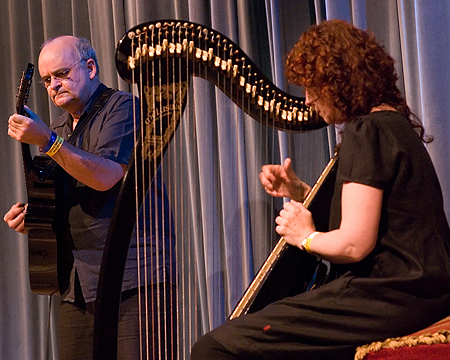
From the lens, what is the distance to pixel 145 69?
1.26 metres

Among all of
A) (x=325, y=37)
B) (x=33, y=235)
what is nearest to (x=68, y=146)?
(x=33, y=235)

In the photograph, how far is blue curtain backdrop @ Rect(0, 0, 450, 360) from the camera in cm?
188

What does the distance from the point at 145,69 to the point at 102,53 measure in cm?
147

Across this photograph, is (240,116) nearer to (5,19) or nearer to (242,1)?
(242,1)

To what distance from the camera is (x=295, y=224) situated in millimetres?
1291

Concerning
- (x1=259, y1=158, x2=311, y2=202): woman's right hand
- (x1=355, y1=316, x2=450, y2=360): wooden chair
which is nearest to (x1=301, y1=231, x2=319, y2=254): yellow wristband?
(x1=355, y1=316, x2=450, y2=360): wooden chair

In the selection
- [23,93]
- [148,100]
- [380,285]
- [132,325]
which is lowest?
[132,325]

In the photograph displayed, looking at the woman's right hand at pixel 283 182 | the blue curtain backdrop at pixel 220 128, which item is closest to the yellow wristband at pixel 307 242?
the woman's right hand at pixel 283 182

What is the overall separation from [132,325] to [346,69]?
870mm

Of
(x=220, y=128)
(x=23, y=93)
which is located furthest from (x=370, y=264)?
(x=220, y=128)

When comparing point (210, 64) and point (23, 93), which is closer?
point (210, 64)

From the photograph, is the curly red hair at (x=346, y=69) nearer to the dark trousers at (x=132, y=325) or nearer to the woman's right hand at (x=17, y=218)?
the dark trousers at (x=132, y=325)

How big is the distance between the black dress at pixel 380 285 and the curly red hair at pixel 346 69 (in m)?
0.10

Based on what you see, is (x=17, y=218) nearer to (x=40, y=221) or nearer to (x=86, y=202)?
(x=40, y=221)
